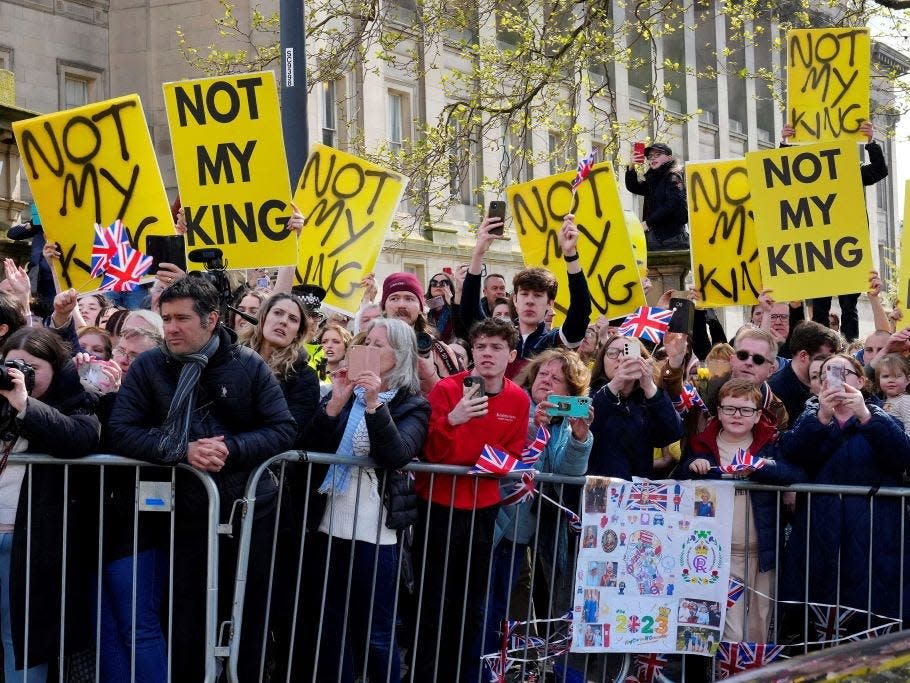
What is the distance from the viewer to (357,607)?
5.82 m

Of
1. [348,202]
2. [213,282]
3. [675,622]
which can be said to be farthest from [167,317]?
[348,202]

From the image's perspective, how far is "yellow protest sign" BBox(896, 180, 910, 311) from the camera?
856cm

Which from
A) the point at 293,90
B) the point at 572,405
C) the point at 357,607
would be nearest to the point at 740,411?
the point at 572,405

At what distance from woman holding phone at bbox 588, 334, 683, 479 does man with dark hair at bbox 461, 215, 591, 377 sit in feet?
2.67

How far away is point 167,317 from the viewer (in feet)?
17.6

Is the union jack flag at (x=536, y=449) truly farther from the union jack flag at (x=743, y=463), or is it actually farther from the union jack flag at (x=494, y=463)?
the union jack flag at (x=743, y=463)

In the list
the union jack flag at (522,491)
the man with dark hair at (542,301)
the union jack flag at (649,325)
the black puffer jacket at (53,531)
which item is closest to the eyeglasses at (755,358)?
the union jack flag at (649,325)

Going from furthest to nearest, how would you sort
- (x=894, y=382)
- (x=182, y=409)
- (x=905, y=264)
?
(x=905, y=264) → (x=894, y=382) → (x=182, y=409)

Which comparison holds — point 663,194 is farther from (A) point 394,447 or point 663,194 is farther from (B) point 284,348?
(A) point 394,447

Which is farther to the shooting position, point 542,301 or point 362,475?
point 542,301

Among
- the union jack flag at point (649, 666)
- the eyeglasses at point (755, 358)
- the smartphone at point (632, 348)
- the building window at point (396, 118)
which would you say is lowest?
the union jack flag at point (649, 666)

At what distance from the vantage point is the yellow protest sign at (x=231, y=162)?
7773mm

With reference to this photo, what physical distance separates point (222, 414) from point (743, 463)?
2311 millimetres

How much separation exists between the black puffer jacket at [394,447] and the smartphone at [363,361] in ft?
0.88
